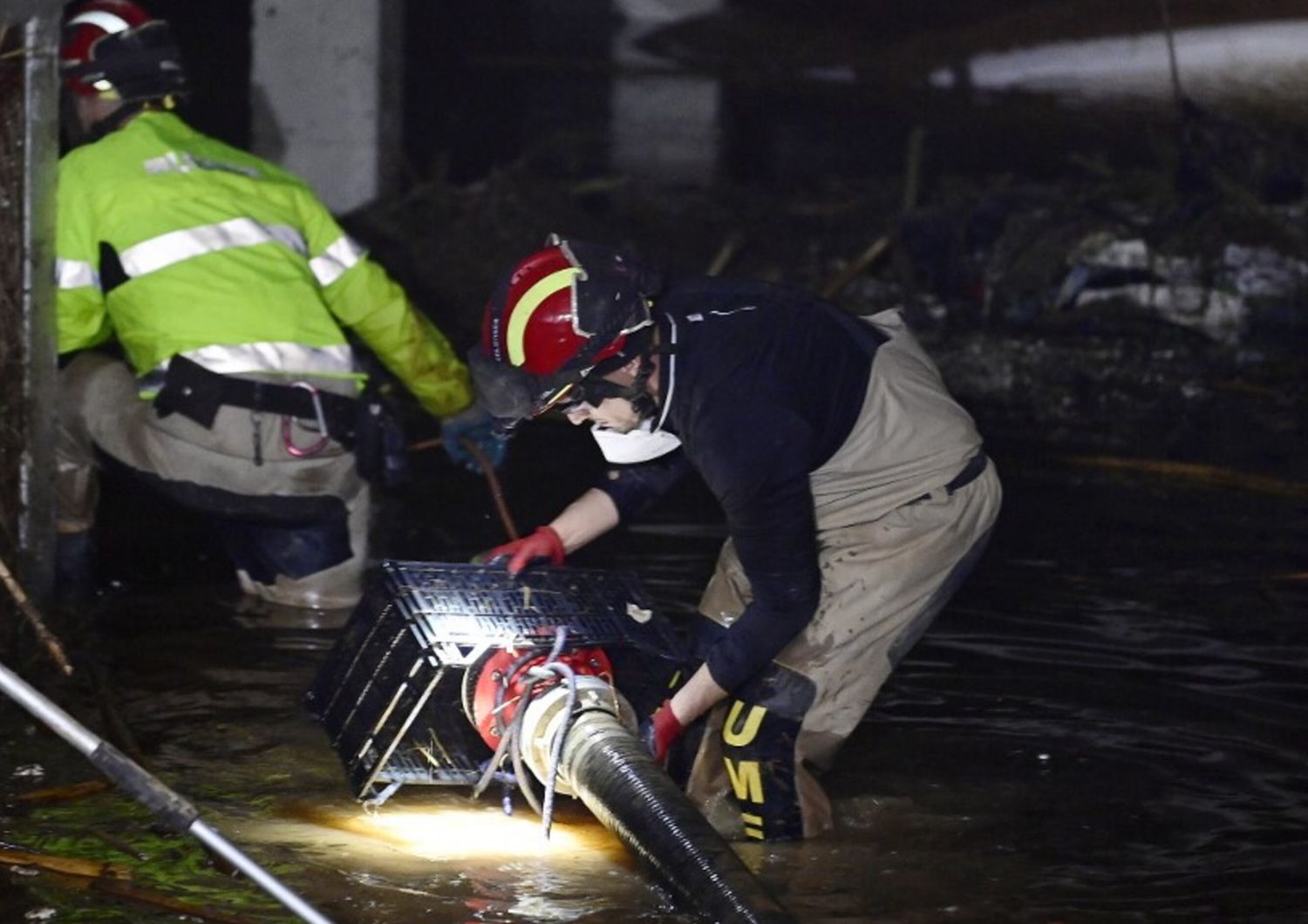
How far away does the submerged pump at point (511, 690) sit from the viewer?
427 centimetres

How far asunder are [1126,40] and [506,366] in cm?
1141

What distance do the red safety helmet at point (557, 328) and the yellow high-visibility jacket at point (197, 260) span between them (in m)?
2.03

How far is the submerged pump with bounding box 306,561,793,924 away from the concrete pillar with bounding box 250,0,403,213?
8.80 m

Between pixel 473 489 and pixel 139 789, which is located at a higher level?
pixel 139 789

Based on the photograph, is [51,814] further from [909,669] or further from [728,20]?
[728,20]

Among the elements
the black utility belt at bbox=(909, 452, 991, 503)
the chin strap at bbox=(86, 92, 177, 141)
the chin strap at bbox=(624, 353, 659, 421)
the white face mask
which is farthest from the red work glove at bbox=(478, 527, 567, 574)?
the chin strap at bbox=(86, 92, 177, 141)

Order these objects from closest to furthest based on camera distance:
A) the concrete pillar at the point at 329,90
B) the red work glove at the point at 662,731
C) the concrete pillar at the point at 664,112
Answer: the red work glove at the point at 662,731
the concrete pillar at the point at 329,90
the concrete pillar at the point at 664,112

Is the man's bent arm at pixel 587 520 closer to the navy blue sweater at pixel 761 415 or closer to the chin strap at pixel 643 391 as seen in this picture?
the navy blue sweater at pixel 761 415

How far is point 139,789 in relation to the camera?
3.25m

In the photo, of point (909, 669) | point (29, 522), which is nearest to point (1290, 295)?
point (909, 669)

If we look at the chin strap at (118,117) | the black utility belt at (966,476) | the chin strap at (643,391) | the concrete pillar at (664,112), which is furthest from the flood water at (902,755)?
the concrete pillar at (664,112)

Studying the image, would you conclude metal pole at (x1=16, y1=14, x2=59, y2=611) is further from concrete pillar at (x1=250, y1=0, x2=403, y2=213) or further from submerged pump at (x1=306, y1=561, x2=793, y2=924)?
concrete pillar at (x1=250, y1=0, x2=403, y2=213)

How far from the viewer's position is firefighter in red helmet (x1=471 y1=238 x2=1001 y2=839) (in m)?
4.26

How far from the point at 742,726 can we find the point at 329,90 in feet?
30.7
